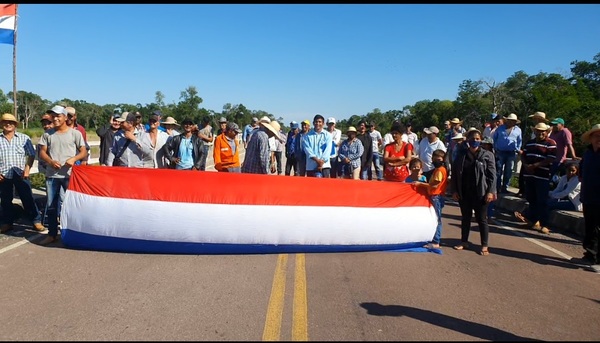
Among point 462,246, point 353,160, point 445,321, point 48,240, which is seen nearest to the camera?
point 445,321

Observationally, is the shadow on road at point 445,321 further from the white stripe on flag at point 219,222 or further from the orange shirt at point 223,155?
the orange shirt at point 223,155

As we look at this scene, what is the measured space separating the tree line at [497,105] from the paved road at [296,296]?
25.0 ft

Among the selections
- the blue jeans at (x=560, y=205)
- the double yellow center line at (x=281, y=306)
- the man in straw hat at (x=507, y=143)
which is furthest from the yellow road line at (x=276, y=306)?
the man in straw hat at (x=507, y=143)

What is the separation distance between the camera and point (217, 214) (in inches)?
217

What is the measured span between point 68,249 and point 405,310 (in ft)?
15.2

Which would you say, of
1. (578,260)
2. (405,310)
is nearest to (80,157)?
(405,310)

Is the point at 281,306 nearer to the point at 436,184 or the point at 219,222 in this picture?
the point at 219,222

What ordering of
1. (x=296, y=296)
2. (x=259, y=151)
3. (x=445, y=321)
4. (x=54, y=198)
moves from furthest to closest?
(x=259, y=151) < (x=54, y=198) < (x=296, y=296) < (x=445, y=321)

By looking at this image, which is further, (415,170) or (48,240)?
(415,170)

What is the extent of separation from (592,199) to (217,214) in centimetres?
520

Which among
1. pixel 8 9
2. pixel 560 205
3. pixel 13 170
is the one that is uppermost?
pixel 8 9

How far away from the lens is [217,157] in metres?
7.96

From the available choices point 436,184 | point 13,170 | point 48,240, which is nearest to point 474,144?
point 436,184

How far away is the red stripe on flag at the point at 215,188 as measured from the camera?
5.63 meters
